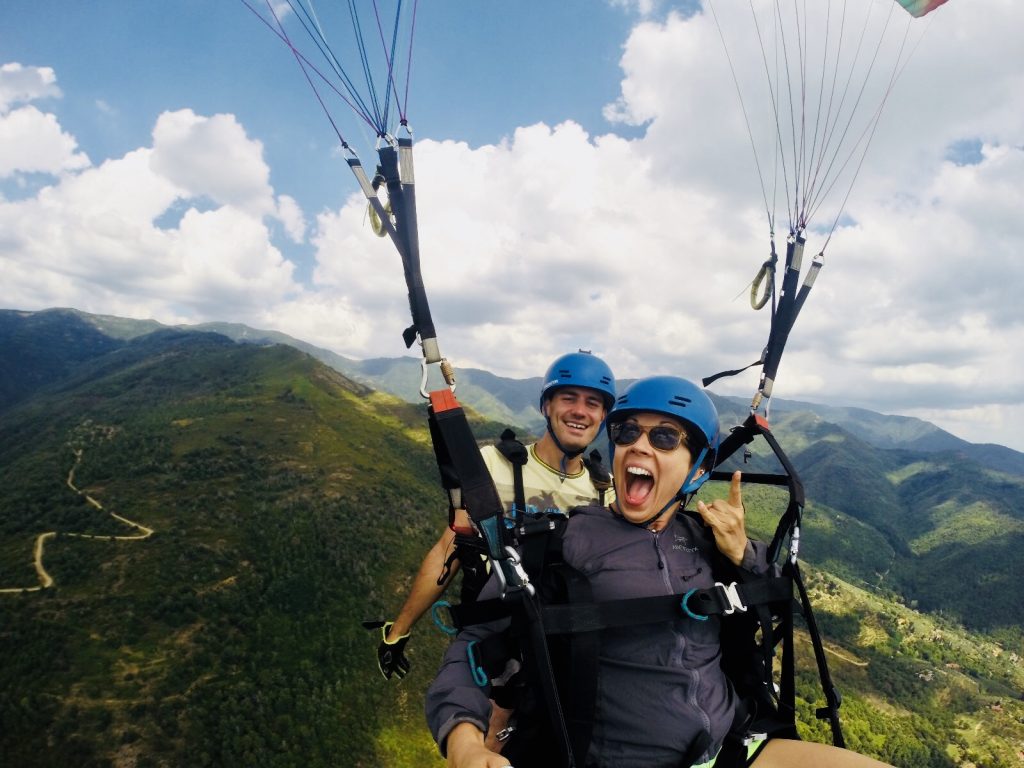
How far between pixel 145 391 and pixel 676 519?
194 meters

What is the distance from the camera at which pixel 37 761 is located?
137ft

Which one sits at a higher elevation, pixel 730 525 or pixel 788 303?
pixel 788 303

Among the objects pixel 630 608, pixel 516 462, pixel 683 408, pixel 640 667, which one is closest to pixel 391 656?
pixel 516 462

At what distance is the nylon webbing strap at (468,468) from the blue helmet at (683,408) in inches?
46.6

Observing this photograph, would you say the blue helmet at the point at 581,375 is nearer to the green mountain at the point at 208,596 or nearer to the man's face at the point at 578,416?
the man's face at the point at 578,416

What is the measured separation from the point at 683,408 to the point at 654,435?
28cm

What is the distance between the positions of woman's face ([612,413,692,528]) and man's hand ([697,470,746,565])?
290mm

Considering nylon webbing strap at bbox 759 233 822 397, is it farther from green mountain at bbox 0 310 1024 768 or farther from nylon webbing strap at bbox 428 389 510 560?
nylon webbing strap at bbox 428 389 510 560

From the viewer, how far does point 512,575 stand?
2834mm

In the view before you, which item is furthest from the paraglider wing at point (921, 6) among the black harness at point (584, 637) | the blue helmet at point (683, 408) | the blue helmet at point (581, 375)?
the black harness at point (584, 637)

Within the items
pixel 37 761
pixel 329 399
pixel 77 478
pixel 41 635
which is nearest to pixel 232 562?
pixel 41 635

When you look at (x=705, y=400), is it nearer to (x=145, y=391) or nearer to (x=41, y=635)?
(x=41, y=635)

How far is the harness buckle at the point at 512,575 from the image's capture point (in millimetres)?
2779

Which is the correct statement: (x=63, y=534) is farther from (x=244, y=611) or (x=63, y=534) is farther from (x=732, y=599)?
(x=732, y=599)
